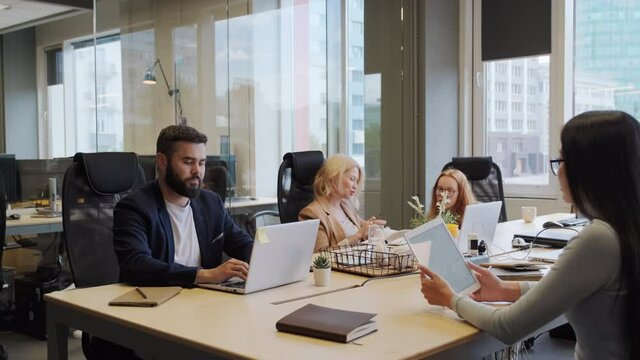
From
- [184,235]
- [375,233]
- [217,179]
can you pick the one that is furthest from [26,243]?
[375,233]

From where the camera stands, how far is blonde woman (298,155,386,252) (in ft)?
11.0

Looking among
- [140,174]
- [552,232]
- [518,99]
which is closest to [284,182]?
[140,174]

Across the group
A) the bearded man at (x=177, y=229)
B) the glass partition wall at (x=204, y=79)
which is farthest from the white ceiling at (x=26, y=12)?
the bearded man at (x=177, y=229)

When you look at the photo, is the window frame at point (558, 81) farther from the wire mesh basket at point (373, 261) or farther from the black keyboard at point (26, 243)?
the black keyboard at point (26, 243)

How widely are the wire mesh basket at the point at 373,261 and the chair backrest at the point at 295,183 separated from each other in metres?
0.92

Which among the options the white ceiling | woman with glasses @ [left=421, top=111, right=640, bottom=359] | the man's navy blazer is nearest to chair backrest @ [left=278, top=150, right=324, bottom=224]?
the man's navy blazer

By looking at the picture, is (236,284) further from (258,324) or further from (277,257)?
(258,324)

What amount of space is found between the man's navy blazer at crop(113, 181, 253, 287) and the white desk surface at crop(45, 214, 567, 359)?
0.27ft

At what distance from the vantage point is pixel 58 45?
5625 millimetres

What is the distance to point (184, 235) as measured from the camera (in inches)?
98.0

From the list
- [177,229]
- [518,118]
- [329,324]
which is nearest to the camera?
[329,324]

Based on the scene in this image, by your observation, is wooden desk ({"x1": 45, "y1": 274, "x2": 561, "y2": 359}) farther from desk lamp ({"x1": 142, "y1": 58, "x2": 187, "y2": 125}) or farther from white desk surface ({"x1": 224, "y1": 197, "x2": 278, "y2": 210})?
desk lamp ({"x1": 142, "y1": 58, "x2": 187, "y2": 125})

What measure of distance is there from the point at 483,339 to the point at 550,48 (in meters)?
4.16

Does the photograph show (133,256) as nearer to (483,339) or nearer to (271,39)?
(483,339)
